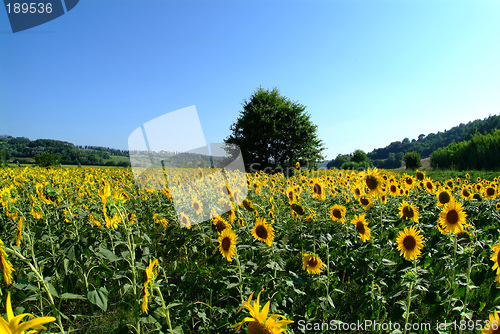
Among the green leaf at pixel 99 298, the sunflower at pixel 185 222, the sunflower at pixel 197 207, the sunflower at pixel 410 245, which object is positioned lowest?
the sunflower at pixel 410 245

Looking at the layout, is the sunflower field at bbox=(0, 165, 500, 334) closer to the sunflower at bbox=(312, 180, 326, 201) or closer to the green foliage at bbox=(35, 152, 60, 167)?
the sunflower at bbox=(312, 180, 326, 201)

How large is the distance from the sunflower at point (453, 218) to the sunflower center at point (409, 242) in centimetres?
52

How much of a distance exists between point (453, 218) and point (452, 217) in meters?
0.01

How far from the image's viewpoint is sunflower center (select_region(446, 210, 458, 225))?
270 cm

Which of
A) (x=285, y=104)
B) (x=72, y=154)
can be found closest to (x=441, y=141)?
(x=285, y=104)

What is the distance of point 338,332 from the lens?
238 cm

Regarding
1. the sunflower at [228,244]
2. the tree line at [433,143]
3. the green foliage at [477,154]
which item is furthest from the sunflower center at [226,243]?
the tree line at [433,143]

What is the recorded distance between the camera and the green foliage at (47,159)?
13.4 metres

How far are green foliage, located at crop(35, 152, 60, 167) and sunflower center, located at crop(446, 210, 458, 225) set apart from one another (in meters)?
15.9

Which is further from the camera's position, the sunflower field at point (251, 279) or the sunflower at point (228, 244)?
the sunflower at point (228, 244)

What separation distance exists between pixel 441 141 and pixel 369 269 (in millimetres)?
92954

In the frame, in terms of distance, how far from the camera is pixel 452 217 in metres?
2.72

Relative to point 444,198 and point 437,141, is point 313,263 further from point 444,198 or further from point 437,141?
point 437,141

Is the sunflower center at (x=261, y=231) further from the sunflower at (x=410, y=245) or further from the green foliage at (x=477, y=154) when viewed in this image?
the green foliage at (x=477, y=154)
